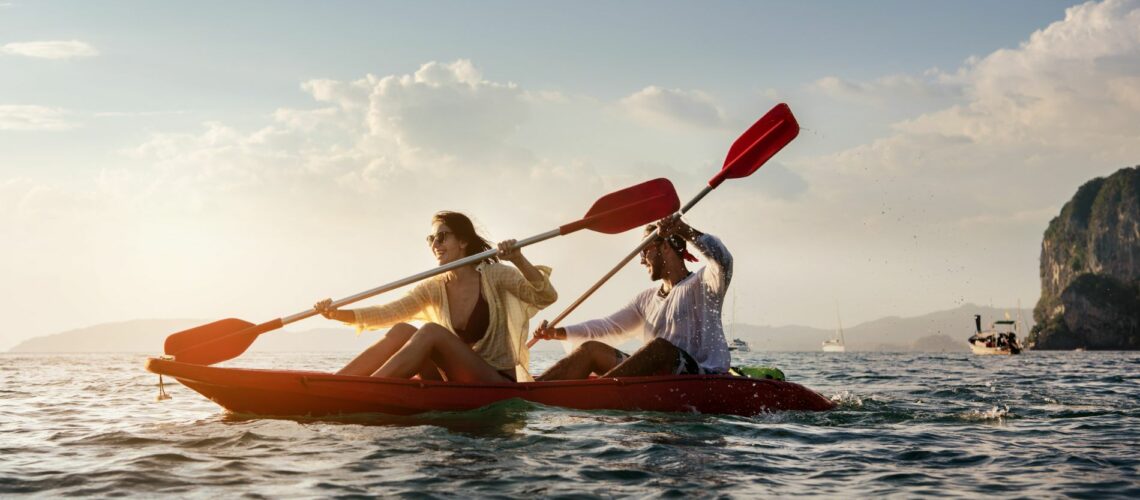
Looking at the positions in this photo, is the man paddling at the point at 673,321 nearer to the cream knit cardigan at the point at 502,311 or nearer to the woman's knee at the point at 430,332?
the cream knit cardigan at the point at 502,311

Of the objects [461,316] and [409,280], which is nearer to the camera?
[461,316]

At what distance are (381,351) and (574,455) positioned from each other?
2.08 m

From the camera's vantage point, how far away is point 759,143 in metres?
8.92

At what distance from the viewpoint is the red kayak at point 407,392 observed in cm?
614

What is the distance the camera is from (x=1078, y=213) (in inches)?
5556

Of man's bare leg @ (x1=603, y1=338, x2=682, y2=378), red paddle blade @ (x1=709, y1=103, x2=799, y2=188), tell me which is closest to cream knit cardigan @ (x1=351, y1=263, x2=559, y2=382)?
man's bare leg @ (x1=603, y1=338, x2=682, y2=378)

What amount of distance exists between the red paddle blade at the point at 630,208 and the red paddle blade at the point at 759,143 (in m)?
1.24

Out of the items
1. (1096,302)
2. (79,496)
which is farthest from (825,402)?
(1096,302)

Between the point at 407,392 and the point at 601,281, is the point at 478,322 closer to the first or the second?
the point at 407,392

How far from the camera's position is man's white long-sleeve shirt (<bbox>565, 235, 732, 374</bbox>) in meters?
6.62

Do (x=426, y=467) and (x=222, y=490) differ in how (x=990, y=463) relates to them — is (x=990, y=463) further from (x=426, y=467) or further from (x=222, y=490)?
(x=222, y=490)

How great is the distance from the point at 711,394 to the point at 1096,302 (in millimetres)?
130301

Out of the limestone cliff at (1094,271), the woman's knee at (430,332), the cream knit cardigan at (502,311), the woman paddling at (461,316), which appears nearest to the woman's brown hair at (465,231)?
the woman paddling at (461,316)

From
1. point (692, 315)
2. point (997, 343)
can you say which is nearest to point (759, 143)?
point (692, 315)
